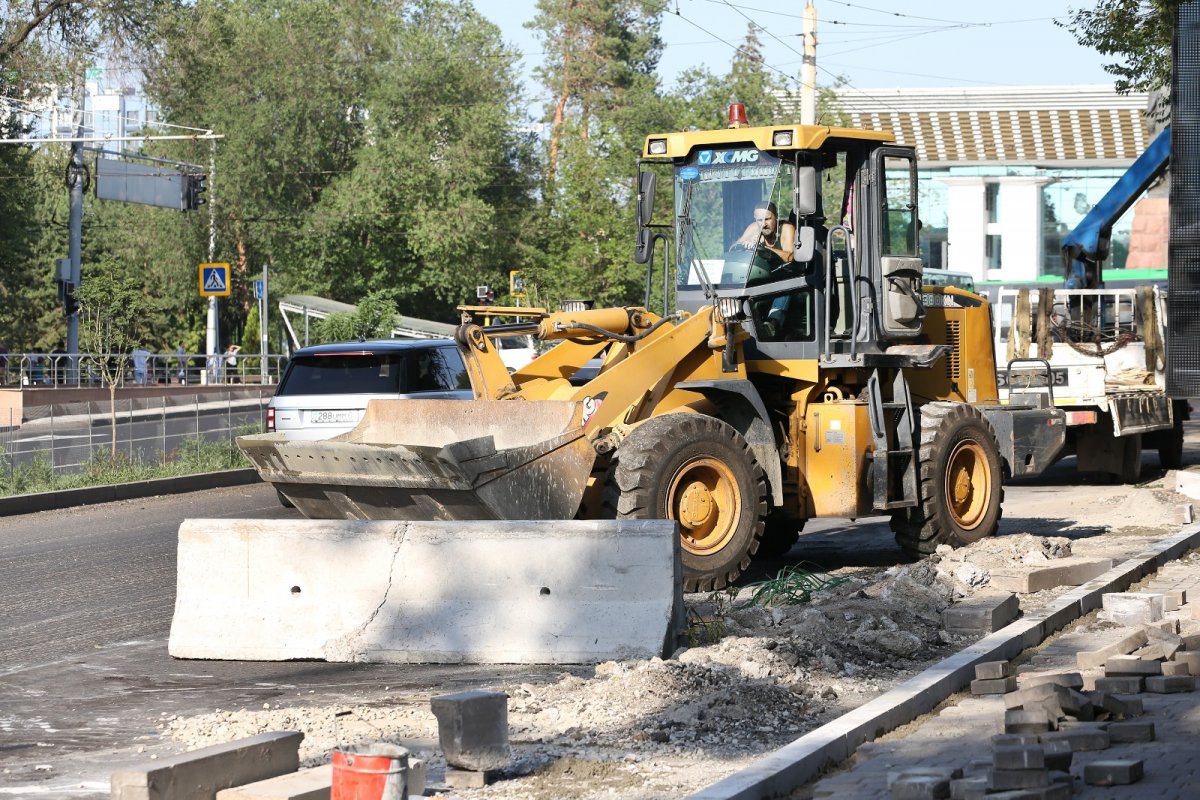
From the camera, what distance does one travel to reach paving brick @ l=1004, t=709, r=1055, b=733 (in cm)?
661

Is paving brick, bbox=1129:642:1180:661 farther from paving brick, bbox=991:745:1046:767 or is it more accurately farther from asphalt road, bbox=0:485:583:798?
asphalt road, bbox=0:485:583:798

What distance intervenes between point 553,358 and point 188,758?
6850 millimetres

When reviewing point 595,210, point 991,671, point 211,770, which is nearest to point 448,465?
point 991,671

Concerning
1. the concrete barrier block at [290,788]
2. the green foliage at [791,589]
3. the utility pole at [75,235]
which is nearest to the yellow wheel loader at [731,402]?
the green foliage at [791,589]

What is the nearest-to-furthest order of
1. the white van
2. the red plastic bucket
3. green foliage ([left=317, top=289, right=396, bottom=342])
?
the red plastic bucket → the white van → green foliage ([left=317, top=289, right=396, bottom=342])

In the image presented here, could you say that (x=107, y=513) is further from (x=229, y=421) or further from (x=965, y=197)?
(x=965, y=197)

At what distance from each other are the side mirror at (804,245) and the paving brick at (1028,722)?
557 centimetres

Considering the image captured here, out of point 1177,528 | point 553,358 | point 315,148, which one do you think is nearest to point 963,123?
point 315,148

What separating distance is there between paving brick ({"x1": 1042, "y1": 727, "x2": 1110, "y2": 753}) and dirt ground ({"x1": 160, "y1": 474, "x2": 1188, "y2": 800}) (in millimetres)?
1199

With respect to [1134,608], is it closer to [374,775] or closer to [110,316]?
[374,775]

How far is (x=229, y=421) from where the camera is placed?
23.9 meters

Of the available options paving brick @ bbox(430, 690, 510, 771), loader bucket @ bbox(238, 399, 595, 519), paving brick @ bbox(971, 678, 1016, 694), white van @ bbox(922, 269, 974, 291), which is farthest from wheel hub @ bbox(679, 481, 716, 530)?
white van @ bbox(922, 269, 974, 291)

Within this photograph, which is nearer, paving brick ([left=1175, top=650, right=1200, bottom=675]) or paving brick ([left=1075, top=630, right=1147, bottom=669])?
paving brick ([left=1175, top=650, right=1200, bottom=675])

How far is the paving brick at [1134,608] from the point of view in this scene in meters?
9.84
